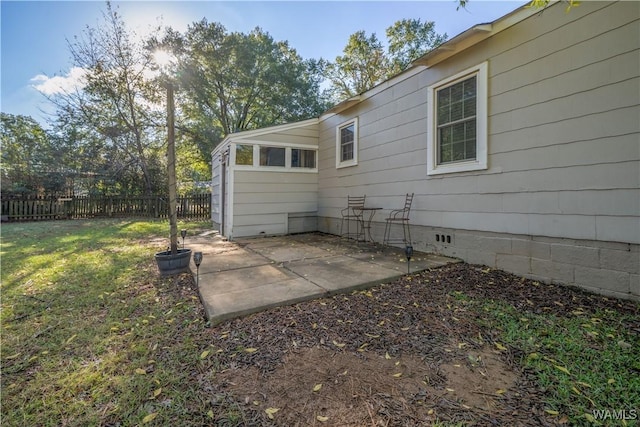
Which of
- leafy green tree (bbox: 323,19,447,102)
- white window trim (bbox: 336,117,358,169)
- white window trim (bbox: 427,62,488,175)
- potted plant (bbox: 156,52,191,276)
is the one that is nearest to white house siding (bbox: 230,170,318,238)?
white window trim (bbox: 336,117,358,169)

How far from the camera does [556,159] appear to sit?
9.62 ft

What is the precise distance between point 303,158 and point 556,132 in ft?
17.6

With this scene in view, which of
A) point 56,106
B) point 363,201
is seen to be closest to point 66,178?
point 56,106

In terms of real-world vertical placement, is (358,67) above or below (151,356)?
above

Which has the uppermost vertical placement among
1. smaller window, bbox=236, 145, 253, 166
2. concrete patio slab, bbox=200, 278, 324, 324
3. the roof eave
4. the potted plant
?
the roof eave

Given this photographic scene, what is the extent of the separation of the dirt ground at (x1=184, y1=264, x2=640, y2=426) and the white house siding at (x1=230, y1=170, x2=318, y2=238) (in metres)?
4.32

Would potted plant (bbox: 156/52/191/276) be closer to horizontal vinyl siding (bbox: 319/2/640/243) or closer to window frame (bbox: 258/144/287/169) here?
window frame (bbox: 258/144/287/169)

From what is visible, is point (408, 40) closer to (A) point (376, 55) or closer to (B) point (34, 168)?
(A) point (376, 55)

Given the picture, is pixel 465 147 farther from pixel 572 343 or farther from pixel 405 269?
pixel 572 343

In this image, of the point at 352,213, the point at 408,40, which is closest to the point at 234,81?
the point at 408,40

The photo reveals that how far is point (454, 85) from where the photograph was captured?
4.07 metres

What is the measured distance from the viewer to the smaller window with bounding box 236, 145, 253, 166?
630 centimetres

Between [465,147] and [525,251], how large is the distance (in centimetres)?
166

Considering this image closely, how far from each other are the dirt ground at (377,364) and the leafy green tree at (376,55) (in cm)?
1505
